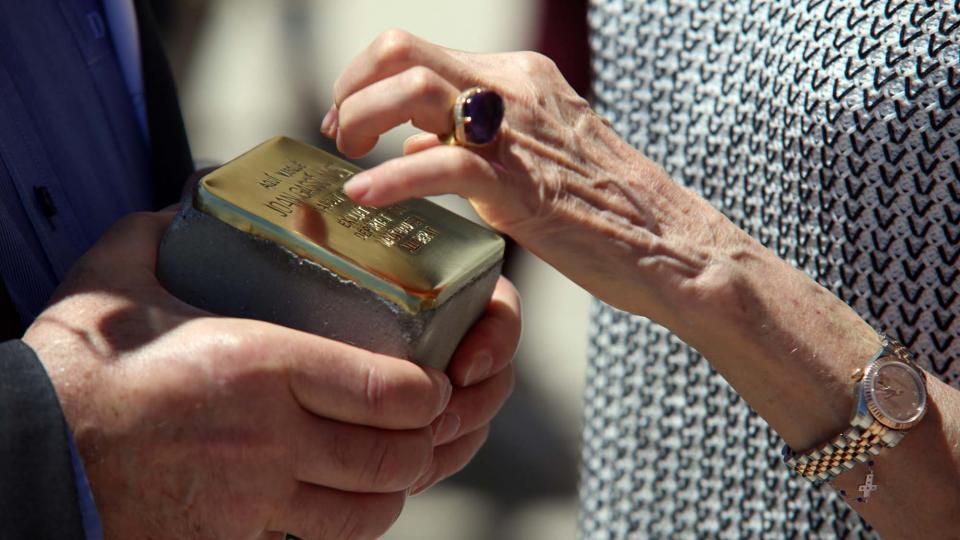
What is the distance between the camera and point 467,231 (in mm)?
896

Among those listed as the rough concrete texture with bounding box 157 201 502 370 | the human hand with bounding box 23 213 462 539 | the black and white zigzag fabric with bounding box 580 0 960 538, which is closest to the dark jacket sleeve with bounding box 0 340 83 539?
the human hand with bounding box 23 213 462 539

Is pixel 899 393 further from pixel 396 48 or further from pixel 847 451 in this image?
pixel 396 48

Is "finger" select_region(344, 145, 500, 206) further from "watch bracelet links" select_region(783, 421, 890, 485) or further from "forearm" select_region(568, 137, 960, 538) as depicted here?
"watch bracelet links" select_region(783, 421, 890, 485)

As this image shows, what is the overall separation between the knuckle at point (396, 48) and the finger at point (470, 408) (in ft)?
1.13

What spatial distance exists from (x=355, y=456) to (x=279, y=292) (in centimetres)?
16

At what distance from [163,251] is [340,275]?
19cm

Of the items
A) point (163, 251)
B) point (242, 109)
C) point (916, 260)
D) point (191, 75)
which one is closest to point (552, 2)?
point (916, 260)

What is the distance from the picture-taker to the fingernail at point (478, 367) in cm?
95

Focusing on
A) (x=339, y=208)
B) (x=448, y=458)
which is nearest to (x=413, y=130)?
(x=448, y=458)

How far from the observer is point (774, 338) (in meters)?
0.91

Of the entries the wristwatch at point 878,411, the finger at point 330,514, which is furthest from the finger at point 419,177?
the wristwatch at point 878,411

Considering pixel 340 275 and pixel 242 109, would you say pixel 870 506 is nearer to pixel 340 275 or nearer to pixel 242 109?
pixel 340 275

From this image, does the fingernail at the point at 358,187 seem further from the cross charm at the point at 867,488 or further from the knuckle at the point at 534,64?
the cross charm at the point at 867,488

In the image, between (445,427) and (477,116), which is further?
(445,427)
